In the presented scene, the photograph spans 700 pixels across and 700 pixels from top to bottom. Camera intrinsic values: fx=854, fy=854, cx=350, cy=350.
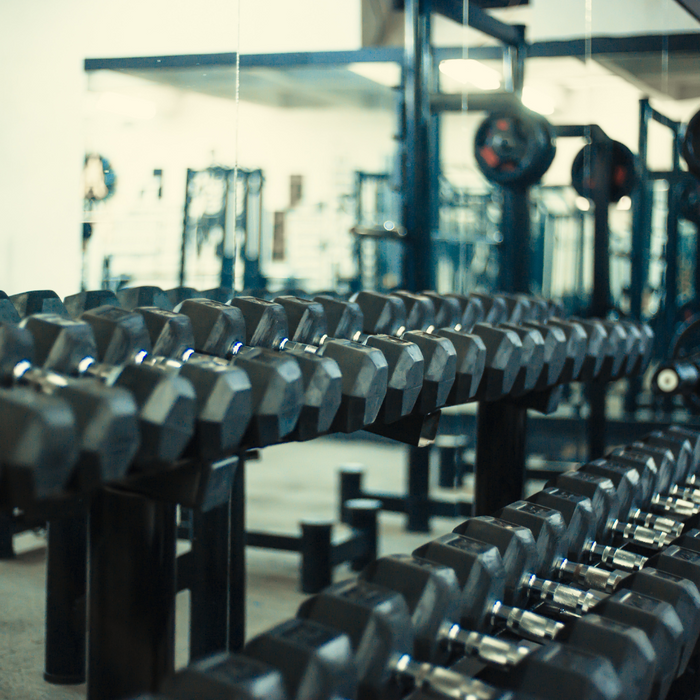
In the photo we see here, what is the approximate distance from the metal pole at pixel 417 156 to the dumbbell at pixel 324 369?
1536 mm

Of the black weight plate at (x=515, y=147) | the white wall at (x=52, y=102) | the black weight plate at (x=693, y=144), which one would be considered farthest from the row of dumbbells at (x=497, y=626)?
the black weight plate at (x=515, y=147)

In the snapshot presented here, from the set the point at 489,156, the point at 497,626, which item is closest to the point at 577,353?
the point at 497,626

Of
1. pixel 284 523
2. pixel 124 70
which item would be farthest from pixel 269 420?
pixel 284 523

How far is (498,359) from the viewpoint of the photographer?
1.04 metres

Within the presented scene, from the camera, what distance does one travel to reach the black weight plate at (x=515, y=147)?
2.39m

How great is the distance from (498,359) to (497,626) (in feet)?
1.17

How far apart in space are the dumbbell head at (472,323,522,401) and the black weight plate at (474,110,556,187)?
4.79ft

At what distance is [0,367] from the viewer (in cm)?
57

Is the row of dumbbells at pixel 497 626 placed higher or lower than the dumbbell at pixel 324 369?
lower

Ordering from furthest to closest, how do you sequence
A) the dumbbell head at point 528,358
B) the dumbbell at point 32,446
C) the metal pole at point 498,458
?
the metal pole at point 498,458 < the dumbbell head at point 528,358 < the dumbbell at point 32,446

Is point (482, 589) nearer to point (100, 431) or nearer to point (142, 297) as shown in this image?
point (100, 431)

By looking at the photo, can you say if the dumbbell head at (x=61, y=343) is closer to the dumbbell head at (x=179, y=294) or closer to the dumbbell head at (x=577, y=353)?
the dumbbell head at (x=179, y=294)

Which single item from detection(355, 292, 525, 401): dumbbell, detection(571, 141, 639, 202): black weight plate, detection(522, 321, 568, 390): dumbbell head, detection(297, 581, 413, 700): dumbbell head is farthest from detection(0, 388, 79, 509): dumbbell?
detection(571, 141, 639, 202): black weight plate

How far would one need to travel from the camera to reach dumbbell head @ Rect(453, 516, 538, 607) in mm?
824
